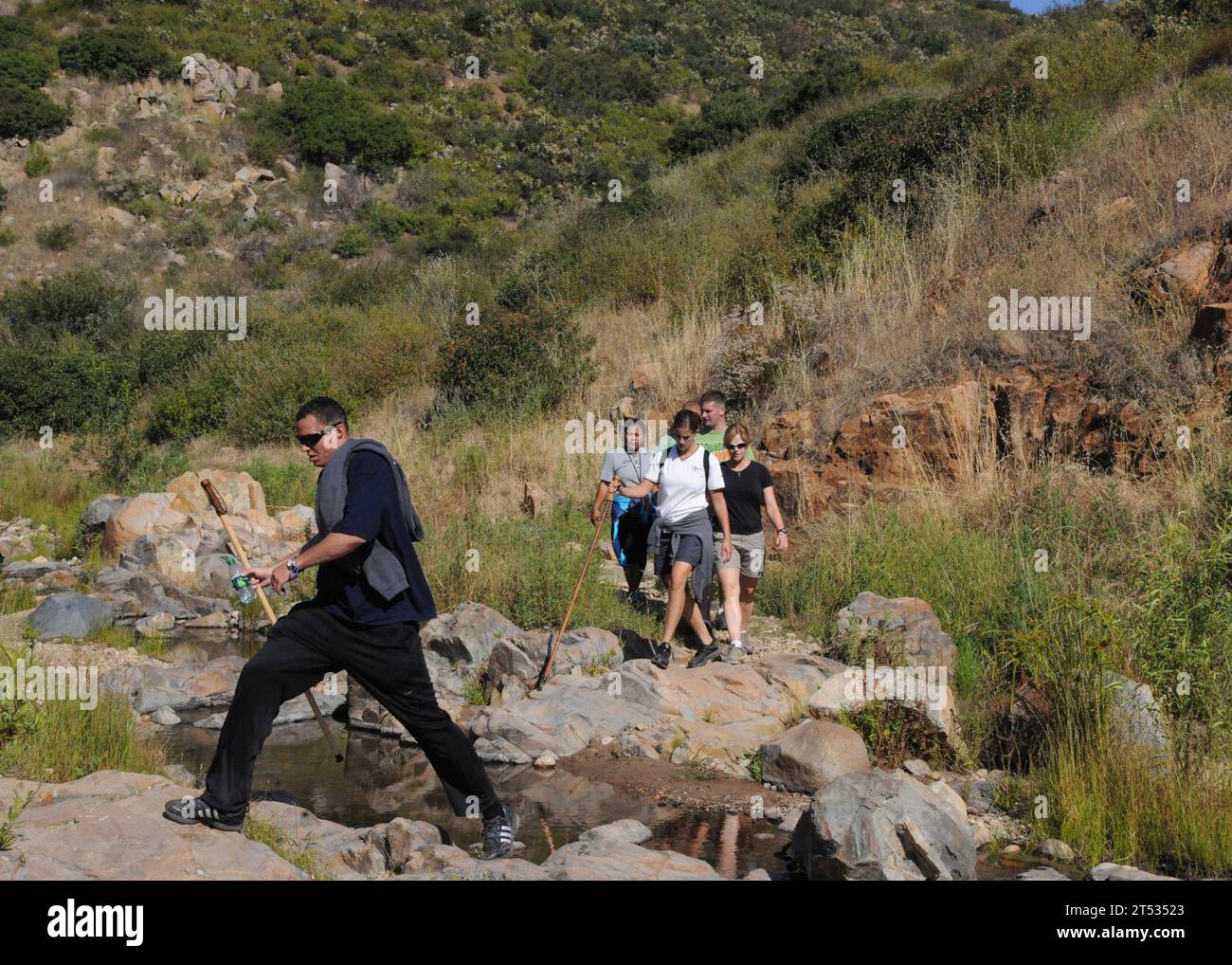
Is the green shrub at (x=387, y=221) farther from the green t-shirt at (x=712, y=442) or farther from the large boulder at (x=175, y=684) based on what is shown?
the large boulder at (x=175, y=684)

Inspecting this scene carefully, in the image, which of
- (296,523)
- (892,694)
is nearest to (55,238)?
(296,523)

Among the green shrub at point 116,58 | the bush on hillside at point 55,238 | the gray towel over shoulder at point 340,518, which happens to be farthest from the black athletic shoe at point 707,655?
the green shrub at point 116,58

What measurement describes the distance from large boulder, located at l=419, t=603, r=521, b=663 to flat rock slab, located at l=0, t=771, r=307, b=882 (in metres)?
4.26

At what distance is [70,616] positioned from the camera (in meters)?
10.5

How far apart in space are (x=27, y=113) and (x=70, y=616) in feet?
92.0

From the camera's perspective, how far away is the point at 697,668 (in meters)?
8.57

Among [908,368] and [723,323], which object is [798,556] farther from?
[723,323]

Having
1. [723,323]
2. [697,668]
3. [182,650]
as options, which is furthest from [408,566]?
[723,323]

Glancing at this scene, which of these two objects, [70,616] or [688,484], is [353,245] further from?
[688,484]

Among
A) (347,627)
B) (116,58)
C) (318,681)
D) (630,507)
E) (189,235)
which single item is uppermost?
(116,58)

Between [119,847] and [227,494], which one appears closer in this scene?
[119,847]

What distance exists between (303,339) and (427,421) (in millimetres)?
4879

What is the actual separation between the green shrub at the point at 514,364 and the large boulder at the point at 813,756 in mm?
9415

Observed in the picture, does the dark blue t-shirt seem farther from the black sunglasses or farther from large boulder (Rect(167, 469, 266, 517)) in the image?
large boulder (Rect(167, 469, 266, 517))
